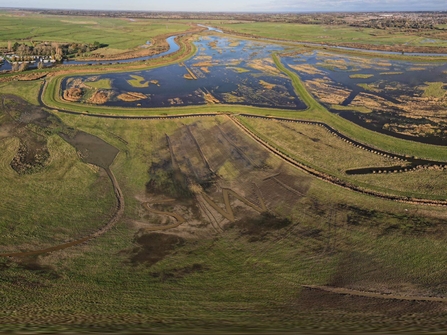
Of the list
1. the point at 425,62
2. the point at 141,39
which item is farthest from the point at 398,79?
the point at 141,39

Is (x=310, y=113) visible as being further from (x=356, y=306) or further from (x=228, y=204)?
(x=356, y=306)

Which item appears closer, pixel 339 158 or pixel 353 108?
pixel 339 158

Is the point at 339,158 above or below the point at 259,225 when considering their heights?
above

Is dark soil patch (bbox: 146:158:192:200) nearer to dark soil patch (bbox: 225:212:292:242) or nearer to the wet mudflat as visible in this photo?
the wet mudflat

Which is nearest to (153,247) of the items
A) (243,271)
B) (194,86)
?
(243,271)

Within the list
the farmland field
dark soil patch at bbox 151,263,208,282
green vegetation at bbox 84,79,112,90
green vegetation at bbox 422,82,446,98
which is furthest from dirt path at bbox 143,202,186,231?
green vegetation at bbox 422,82,446,98

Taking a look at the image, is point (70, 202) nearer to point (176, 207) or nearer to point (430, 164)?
point (176, 207)
